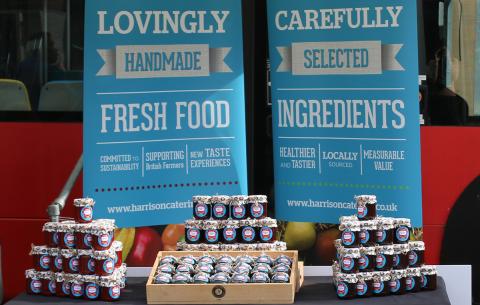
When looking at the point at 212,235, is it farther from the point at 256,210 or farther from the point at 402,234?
the point at 402,234

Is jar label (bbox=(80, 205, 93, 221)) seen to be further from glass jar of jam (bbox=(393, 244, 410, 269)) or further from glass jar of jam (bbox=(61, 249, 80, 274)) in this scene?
glass jar of jam (bbox=(393, 244, 410, 269))

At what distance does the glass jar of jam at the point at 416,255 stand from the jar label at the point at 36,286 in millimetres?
1907

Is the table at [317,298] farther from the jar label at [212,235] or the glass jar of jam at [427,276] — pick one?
the jar label at [212,235]

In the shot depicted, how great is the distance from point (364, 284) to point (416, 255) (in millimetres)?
363

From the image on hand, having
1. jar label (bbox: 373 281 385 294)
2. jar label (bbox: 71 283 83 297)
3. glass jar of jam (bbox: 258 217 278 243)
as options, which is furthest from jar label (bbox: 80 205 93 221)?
jar label (bbox: 373 281 385 294)

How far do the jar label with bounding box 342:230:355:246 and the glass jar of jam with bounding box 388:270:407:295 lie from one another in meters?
0.27

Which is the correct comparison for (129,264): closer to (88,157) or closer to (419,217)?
(88,157)

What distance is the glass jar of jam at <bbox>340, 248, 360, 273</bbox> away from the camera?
17.0 feet

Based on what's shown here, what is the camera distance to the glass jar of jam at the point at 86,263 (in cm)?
526

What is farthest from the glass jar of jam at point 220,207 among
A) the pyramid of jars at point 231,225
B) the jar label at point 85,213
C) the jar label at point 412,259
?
the jar label at point 412,259

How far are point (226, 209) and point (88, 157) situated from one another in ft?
3.09

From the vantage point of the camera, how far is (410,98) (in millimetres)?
5840

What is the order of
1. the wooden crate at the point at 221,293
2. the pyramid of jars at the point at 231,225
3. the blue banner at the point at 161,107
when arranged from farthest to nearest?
the blue banner at the point at 161,107 → the pyramid of jars at the point at 231,225 → the wooden crate at the point at 221,293

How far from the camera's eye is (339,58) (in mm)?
5953
